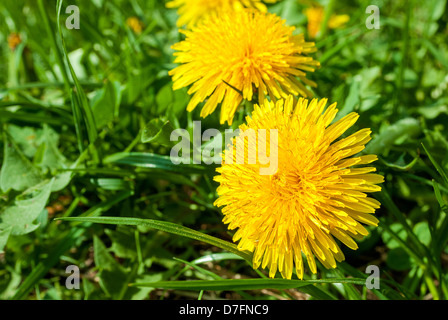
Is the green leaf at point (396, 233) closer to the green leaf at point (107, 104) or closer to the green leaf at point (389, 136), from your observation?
the green leaf at point (389, 136)

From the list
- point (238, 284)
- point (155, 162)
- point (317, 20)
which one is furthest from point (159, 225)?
point (317, 20)

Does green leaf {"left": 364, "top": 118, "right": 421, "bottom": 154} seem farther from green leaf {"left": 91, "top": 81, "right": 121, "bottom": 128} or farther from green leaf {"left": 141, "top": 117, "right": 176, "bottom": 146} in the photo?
green leaf {"left": 91, "top": 81, "right": 121, "bottom": 128}

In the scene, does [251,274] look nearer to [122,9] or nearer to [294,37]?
[294,37]

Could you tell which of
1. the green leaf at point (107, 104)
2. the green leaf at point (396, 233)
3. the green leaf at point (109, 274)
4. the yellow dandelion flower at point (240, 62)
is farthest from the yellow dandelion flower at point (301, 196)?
the green leaf at point (107, 104)

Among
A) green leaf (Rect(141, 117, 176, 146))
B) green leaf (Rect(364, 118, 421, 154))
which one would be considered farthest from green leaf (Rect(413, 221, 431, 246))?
green leaf (Rect(141, 117, 176, 146))

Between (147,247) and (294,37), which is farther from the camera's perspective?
(147,247)

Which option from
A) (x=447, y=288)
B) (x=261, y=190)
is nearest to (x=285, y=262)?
(x=261, y=190)

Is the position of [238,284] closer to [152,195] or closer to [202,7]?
[152,195]
